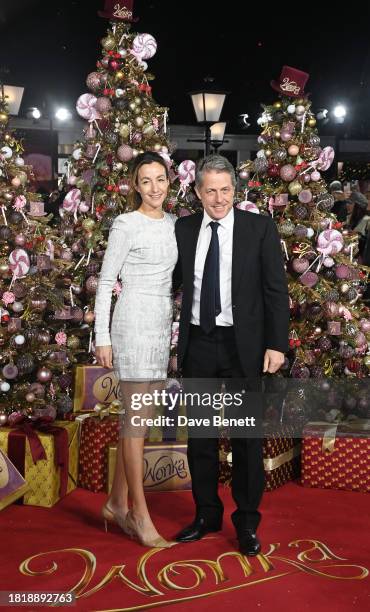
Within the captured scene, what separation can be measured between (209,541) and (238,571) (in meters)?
0.40

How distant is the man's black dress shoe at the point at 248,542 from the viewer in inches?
150

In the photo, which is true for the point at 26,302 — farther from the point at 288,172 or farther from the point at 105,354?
the point at 288,172

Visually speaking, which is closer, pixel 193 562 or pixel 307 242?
pixel 193 562

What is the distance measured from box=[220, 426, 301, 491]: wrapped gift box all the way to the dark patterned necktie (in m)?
1.51

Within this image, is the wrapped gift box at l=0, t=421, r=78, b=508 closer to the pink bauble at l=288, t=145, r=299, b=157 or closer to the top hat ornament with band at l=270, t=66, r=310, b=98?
the pink bauble at l=288, t=145, r=299, b=157

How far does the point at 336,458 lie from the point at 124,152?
269cm

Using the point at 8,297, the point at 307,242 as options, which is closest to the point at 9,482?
the point at 8,297

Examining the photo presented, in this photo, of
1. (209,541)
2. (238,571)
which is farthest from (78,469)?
(238,571)

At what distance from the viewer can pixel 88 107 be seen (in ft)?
19.6

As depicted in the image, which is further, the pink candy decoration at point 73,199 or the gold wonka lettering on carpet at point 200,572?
the pink candy decoration at point 73,199

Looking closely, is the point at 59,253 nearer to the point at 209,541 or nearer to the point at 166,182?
the point at 166,182

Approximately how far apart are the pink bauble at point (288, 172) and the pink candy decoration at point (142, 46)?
4.43ft

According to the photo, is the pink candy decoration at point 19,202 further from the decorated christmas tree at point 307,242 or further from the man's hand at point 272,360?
the man's hand at point 272,360

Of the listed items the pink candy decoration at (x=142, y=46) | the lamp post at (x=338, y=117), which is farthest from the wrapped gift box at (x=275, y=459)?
the lamp post at (x=338, y=117)
